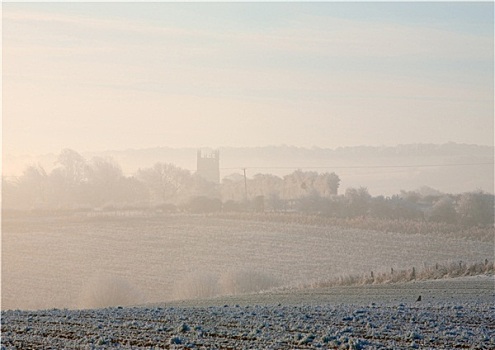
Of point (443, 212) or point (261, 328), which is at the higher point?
point (443, 212)

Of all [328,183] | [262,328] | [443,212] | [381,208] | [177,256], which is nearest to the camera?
[262,328]

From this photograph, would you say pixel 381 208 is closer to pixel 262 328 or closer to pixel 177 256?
pixel 177 256

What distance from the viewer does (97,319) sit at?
22.2m

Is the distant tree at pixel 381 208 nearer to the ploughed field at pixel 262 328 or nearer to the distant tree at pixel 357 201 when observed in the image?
the distant tree at pixel 357 201

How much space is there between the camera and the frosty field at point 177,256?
171ft

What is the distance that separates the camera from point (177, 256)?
68625mm

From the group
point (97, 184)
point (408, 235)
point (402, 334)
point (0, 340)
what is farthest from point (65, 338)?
point (97, 184)

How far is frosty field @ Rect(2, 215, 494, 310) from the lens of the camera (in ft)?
171

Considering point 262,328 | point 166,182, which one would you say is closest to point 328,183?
point 166,182

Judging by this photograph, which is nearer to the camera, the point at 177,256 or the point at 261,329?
the point at 261,329

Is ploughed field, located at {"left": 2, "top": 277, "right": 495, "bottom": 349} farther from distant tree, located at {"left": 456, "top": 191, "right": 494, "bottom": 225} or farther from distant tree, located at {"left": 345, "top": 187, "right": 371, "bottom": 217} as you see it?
distant tree, located at {"left": 345, "top": 187, "right": 371, "bottom": 217}

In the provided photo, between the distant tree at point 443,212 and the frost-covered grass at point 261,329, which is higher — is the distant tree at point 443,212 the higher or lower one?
the higher one

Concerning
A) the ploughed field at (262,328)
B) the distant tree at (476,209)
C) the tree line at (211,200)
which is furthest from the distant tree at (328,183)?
the ploughed field at (262,328)

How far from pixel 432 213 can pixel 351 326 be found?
233ft
